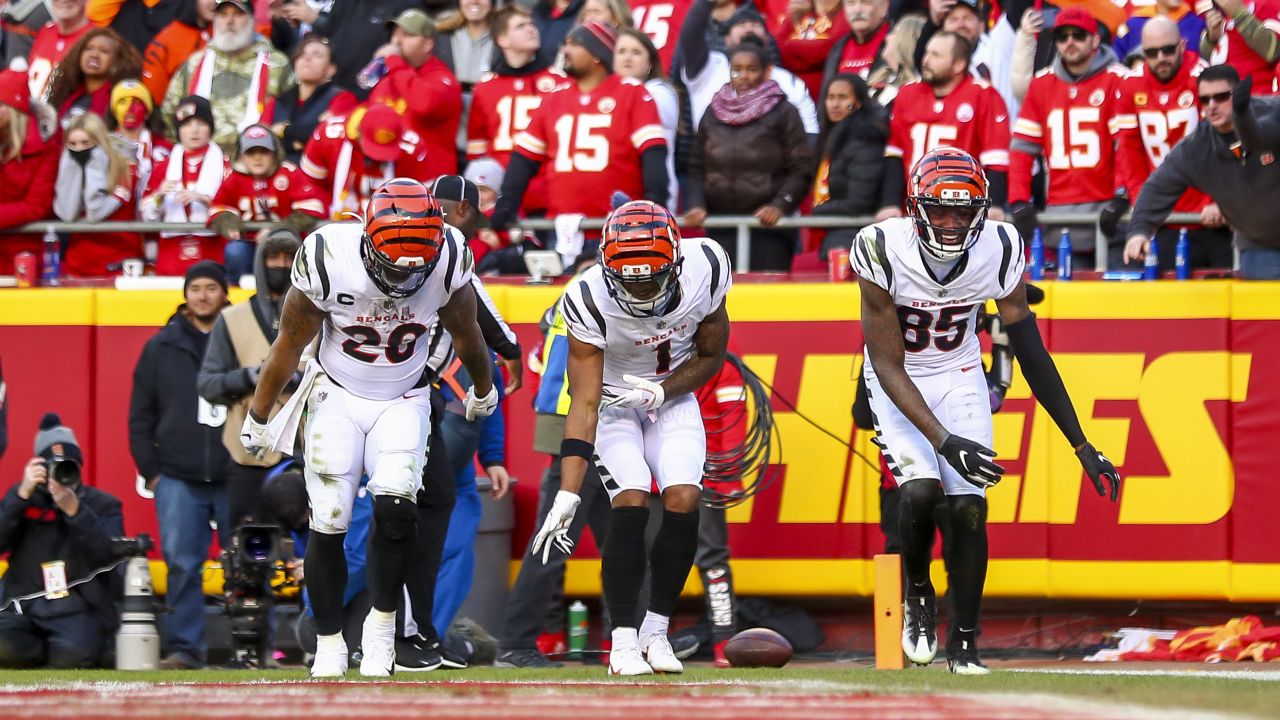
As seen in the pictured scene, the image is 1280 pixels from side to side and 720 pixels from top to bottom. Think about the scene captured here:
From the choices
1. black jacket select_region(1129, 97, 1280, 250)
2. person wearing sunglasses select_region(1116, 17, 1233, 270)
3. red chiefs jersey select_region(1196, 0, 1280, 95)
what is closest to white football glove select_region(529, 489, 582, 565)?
black jacket select_region(1129, 97, 1280, 250)

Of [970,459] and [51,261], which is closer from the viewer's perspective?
[970,459]

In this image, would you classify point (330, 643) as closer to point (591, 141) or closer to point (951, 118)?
point (591, 141)

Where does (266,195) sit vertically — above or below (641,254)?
above

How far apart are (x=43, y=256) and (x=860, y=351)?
16.6 feet

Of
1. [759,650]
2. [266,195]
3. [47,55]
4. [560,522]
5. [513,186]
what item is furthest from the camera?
[47,55]

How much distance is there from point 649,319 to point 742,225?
2960mm

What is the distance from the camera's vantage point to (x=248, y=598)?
826 cm

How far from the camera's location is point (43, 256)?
10703mm

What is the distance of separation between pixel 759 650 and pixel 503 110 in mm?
4637

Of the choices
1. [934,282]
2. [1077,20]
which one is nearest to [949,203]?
[934,282]

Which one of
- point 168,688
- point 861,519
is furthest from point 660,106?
point 168,688

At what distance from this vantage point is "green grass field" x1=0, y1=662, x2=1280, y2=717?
17.4 ft

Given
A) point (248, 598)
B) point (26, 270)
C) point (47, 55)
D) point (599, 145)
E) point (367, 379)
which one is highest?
point (47, 55)

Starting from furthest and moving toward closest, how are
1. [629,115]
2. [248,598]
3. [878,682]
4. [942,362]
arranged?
[629,115], [248,598], [942,362], [878,682]
